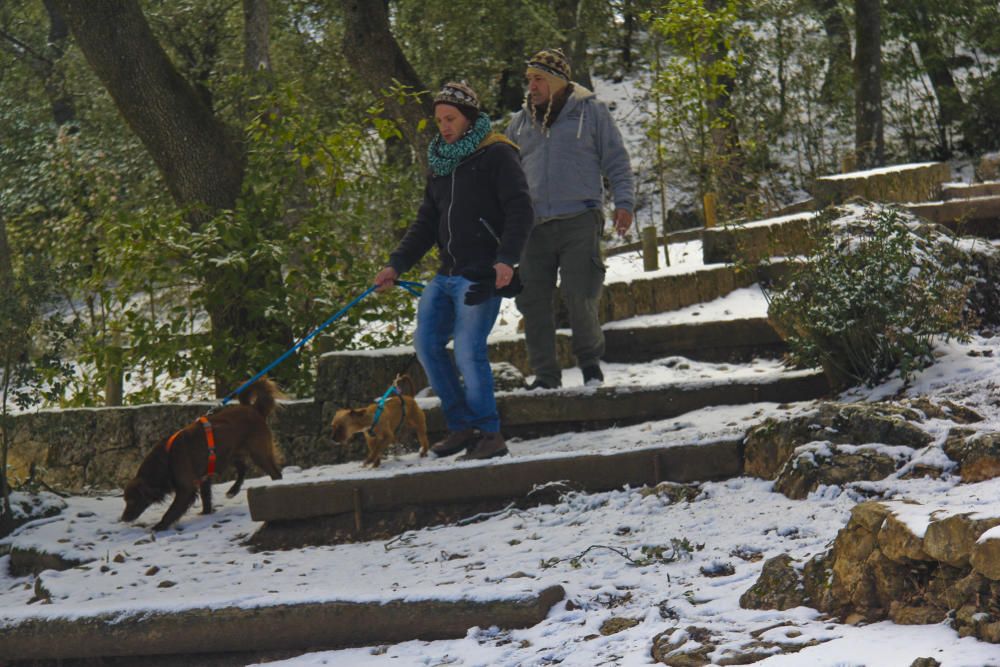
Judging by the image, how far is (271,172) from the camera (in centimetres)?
866

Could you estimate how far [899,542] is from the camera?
3438mm

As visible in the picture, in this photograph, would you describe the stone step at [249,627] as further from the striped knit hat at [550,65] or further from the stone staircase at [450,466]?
the striped knit hat at [550,65]

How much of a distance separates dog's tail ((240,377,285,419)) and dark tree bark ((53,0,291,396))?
1.71 m

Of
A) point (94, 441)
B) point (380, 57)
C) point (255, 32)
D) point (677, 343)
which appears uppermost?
point (255, 32)

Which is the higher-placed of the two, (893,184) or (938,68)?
(938,68)

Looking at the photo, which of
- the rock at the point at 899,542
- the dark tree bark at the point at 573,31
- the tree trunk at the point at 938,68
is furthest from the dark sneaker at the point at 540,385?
the tree trunk at the point at 938,68

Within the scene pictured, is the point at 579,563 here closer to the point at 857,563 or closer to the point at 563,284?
the point at 857,563

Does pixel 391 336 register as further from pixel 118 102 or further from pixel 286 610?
pixel 286 610

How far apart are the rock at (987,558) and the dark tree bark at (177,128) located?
598cm

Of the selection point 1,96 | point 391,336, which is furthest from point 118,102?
point 1,96

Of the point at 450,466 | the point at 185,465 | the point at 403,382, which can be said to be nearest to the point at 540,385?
the point at 403,382

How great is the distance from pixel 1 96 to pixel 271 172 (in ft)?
47.8

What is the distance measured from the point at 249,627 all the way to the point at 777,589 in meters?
1.89

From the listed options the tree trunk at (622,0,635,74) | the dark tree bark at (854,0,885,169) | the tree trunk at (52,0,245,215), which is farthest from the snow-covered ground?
the tree trunk at (622,0,635,74)
